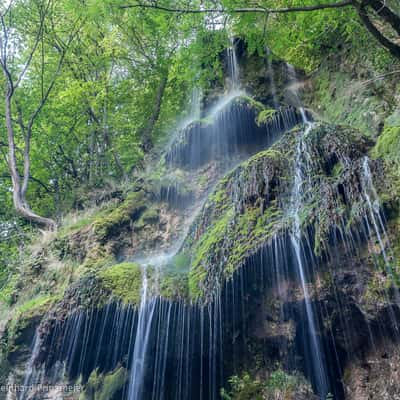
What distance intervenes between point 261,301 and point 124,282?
2418 millimetres

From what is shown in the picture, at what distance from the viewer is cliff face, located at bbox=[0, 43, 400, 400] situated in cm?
448

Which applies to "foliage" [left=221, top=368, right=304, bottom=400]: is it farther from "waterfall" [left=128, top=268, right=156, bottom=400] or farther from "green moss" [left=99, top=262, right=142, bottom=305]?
"green moss" [left=99, top=262, right=142, bottom=305]

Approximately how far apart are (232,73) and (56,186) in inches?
311

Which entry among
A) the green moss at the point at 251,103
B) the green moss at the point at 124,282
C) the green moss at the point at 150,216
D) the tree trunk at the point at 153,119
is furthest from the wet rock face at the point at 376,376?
the tree trunk at the point at 153,119

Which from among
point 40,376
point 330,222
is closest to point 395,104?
point 330,222

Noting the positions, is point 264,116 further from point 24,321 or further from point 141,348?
point 24,321

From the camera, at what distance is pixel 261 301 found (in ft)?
16.9

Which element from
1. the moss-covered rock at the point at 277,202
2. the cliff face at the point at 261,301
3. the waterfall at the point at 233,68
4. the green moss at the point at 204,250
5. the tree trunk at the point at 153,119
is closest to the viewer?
the cliff face at the point at 261,301

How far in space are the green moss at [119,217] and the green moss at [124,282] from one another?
1977mm

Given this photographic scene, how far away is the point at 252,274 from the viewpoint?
4.96 metres

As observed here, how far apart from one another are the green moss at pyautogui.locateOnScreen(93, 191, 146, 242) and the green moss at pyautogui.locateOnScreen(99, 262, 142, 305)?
198 centimetres

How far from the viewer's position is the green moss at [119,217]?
7.97 meters

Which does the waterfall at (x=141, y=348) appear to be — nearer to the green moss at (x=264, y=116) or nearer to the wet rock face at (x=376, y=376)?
the wet rock face at (x=376, y=376)

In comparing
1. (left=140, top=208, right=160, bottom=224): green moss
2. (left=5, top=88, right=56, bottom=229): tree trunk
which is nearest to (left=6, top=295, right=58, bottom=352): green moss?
(left=140, top=208, right=160, bottom=224): green moss
